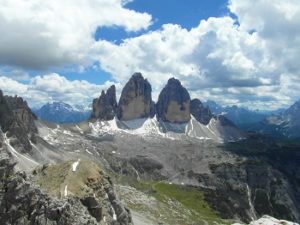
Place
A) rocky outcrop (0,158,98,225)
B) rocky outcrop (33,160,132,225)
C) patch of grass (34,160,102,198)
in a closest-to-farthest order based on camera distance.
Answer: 1. rocky outcrop (0,158,98,225)
2. rocky outcrop (33,160,132,225)
3. patch of grass (34,160,102,198)

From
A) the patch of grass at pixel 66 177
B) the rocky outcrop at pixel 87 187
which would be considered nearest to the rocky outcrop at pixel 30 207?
the rocky outcrop at pixel 87 187

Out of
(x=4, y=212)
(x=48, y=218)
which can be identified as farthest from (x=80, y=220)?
(x=4, y=212)

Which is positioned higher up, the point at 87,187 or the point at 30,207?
the point at 30,207

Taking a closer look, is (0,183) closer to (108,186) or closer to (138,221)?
(108,186)

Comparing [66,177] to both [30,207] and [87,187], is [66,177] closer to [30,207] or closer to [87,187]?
[87,187]

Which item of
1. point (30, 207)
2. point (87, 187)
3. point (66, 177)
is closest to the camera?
point (30, 207)

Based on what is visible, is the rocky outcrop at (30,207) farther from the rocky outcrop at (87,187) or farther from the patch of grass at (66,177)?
the patch of grass at (66,177)

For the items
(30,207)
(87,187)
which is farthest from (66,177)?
(30,207)

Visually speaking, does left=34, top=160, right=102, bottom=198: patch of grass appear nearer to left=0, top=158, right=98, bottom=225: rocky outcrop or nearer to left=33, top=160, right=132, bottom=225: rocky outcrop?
left=33, top=160, right=132, bottom=225: rocky outcrop

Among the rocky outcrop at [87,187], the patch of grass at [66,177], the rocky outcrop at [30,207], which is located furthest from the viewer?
the patch of grass at [66,177]

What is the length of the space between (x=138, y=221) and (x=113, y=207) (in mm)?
81720

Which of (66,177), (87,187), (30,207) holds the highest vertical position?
(66,177)

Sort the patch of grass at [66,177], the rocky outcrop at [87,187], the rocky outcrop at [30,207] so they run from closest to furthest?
Answer: 1. the rocky outcrop at [30,207]
2. the rocky outcrop at [87,187]
3. the patch of grass at [66,177]

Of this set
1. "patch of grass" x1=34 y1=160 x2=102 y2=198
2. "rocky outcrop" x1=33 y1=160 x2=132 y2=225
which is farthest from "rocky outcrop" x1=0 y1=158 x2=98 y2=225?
"patch of grass" x1=34 y1=160 x2=102 y2=198
